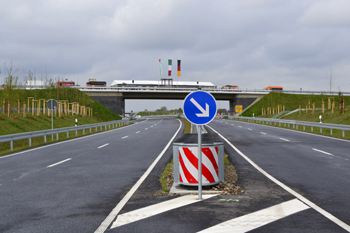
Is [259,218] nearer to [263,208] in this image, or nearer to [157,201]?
[263,208]

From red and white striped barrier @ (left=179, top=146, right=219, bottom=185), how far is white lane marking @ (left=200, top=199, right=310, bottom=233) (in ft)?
5.55

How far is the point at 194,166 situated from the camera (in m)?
6.77

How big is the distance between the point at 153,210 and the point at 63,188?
9.01ft

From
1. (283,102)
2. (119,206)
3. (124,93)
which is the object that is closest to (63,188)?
(119,206)

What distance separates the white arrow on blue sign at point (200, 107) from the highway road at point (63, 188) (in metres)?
2.20

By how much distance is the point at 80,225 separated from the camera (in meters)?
4.57

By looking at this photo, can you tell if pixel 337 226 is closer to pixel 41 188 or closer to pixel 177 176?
pixel 177 176

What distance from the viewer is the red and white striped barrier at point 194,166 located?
6766 mm

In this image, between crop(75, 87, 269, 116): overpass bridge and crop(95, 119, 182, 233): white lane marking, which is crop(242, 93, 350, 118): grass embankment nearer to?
crop(75, 87, 269, 116): overpass bridge

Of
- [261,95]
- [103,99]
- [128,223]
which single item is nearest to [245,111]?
[261,95]

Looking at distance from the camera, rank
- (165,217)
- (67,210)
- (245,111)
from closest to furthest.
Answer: (165,217), (67,210), (245,111)

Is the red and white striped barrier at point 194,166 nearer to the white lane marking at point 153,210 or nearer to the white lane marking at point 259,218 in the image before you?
the white lane marking at point 153,210

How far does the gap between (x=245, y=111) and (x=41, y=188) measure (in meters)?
69.3

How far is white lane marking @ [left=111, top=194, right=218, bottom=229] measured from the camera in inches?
188
